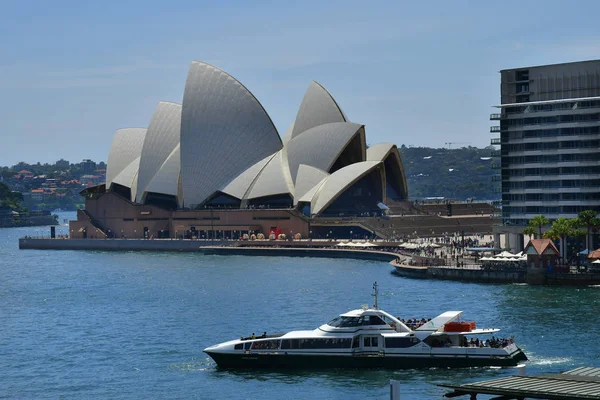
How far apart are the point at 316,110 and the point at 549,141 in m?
39.6

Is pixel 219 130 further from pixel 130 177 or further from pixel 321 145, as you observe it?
pixel 130 177

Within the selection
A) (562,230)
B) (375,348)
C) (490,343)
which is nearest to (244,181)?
(562,230)

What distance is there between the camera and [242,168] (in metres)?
114

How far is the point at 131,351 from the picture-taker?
4562 cm

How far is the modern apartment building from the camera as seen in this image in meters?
76.7

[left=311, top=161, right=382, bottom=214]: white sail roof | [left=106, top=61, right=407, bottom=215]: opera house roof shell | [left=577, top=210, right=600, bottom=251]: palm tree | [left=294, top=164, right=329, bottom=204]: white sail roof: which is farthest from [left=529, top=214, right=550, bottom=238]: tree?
[left=294, top=164, right=329, bottom=204]: white sail roof

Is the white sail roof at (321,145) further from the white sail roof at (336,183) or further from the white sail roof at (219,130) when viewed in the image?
the white sail roof at (219,130)

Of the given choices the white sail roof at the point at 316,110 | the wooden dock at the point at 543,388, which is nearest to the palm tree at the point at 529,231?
the white sail roof at the point at 316,110

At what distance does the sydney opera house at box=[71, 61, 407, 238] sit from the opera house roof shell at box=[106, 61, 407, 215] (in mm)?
95

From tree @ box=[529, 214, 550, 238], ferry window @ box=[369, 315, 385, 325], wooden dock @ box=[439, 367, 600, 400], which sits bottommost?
wooden dock @ box=[439, 367, 600, 400]

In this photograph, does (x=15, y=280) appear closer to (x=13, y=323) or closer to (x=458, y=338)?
(x=13, y=323)

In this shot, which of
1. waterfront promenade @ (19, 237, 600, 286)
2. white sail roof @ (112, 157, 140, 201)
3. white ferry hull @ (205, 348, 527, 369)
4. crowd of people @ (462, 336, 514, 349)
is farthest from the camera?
white sail roof @ (112, 157, 140, 201)

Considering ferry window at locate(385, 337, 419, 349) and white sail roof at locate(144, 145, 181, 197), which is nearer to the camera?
ferry window at locate(385, 337, 419, 349)

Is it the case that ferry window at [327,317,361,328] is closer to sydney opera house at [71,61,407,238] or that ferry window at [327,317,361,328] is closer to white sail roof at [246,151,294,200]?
sydney opera house at [71,61,407,238]
